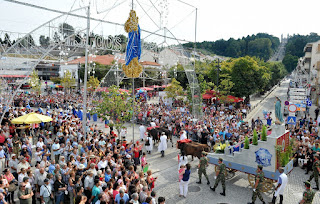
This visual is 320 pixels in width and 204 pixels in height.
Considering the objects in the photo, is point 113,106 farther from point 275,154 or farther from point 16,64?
point 275,154

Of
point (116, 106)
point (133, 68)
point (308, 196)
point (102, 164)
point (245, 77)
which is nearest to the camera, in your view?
point (308, 196)

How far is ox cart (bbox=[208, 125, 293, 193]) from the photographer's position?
30.7 feet

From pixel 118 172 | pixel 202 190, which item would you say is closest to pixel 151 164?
pixel 202 190

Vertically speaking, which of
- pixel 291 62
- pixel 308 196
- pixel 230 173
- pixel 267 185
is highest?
pixel 291 62

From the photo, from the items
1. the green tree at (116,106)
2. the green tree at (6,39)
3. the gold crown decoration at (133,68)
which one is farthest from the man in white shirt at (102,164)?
the green tree at (6,39)

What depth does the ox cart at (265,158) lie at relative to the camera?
368 inches

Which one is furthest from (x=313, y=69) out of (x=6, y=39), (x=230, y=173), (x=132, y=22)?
(x=6, y=39)

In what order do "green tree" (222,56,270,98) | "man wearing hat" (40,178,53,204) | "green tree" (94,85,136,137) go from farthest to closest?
"green tree" (222,56,270,98) < "green tree" (94,85,136,137) < "man wearing hat" (40,178,53,204)

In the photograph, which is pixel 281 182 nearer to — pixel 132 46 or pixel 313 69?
pixel 132 46

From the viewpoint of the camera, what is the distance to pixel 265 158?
9.52 metres

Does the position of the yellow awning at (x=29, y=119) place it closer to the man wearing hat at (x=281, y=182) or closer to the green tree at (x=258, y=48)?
the man wearing hat at (x=281, y=182)

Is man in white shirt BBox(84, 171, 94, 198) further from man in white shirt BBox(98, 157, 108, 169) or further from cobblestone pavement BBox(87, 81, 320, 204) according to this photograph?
cobblestone pavement BBox(87, 81, 320, 204)

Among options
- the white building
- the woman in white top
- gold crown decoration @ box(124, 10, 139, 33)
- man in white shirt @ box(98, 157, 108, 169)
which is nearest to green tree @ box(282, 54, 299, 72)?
the white building

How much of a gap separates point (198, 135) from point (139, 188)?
8397mm
